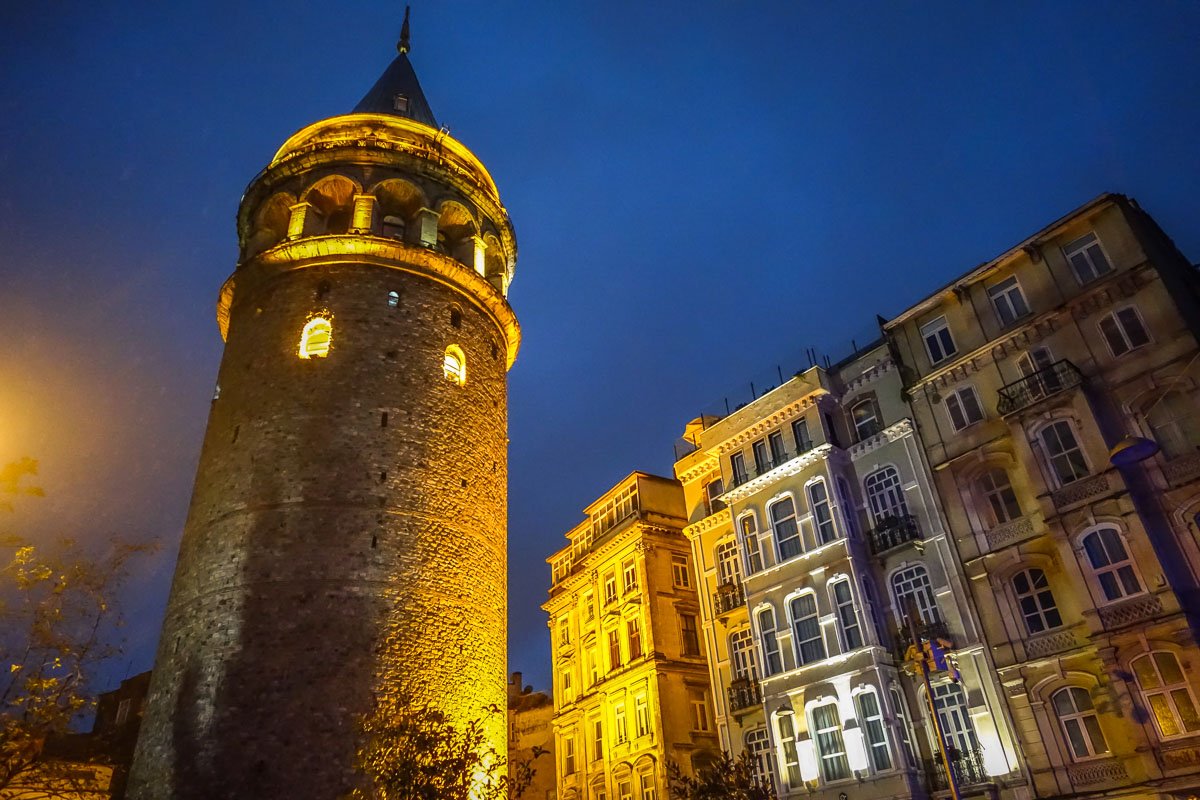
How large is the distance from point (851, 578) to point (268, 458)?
A: 58.2 feet

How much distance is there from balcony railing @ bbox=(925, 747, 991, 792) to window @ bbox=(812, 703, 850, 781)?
2.37 metres

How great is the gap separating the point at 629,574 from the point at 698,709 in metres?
6.13

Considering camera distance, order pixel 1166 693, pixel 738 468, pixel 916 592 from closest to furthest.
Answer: pixel 1166 693 < pixel 916 592 < pixel 738 468

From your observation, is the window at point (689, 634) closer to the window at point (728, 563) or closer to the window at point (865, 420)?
the window at point (728, 563)

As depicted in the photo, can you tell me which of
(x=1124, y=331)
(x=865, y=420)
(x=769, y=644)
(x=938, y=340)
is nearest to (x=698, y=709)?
(x=769, y=644)

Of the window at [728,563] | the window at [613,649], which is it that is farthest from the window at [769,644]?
the window at [613,649]

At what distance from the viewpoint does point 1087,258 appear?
2333cm

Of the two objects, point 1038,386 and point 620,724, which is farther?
point 620,724

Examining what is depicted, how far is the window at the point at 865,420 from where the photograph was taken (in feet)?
90.0

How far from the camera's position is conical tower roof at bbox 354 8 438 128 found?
33.6 m

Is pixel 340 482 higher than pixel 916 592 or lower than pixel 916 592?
higher

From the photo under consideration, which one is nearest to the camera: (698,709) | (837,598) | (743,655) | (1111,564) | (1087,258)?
(1111,564)

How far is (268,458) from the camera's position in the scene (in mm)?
23141

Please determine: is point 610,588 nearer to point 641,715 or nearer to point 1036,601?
point 641,715
